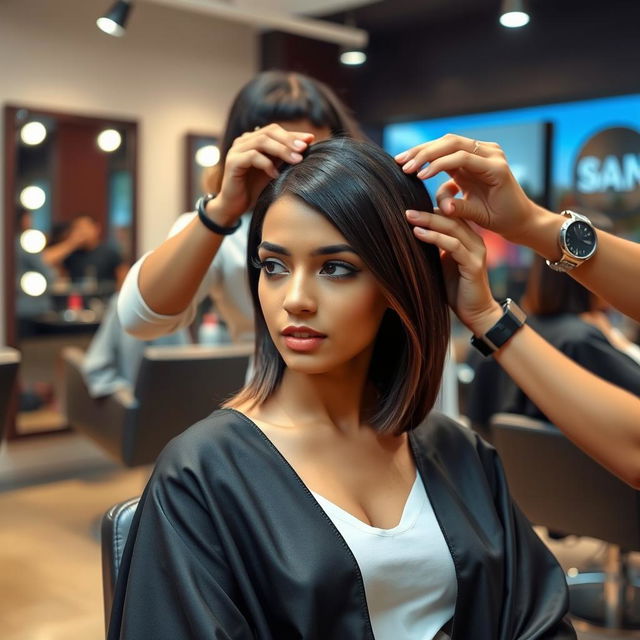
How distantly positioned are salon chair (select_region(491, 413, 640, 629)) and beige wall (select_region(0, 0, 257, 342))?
9.97ft

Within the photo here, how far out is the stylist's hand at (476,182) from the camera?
3.74ft

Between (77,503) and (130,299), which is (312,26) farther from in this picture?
(130,299)

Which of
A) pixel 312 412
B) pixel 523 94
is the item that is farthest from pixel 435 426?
pixel 523 94

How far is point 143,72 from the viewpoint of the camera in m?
5.22

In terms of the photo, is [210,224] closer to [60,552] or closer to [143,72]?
[60,552]

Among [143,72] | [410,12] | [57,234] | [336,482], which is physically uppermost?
[410,12]

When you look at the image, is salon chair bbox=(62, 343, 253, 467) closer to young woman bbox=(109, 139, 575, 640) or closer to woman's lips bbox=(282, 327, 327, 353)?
young woman bbox=(109, 139, 575, 640)

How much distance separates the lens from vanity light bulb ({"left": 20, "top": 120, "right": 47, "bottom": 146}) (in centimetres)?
476

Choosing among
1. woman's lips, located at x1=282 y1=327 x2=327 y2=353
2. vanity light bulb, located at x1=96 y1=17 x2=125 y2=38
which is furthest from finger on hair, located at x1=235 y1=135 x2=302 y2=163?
vanity light bulb, located at x1=96 y1=17 x2=125 y2=38

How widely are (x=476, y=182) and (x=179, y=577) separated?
25.4 inches

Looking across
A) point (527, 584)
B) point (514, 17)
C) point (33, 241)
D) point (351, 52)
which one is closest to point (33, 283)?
point (33, 241)

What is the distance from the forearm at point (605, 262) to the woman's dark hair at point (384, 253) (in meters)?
0.15

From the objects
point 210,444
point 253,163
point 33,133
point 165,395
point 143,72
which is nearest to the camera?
point 210,444

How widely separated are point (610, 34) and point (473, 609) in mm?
4059
